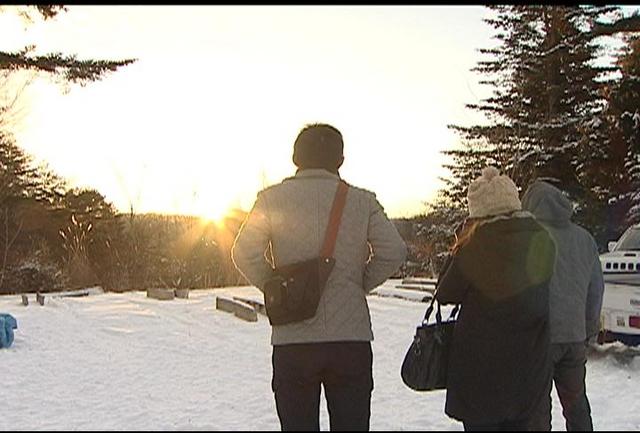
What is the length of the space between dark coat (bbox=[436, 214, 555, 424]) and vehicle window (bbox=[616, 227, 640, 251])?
6.92 meters

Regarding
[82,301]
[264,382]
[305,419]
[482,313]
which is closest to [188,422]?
[264,382]

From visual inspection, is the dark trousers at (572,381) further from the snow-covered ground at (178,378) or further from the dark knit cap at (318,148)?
the dark knit cap at (318,148)

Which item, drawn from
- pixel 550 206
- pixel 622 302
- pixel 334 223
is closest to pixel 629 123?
pixel 622 302

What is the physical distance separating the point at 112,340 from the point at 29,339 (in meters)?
1.17

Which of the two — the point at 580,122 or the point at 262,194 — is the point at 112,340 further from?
the point at 580,122

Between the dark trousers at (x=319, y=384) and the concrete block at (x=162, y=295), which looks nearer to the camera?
the dark trousers at (x=319, y=384)

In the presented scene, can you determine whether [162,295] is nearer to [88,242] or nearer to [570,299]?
[88,242]

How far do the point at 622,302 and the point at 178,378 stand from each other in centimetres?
458

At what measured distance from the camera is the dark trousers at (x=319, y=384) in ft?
9.65

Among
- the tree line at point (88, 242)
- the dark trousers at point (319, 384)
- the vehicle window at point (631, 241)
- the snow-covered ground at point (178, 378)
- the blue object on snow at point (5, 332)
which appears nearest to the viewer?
the dark trousers at point (319, 384)

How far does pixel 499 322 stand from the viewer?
9.84 ft

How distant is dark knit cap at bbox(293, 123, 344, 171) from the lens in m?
3.13

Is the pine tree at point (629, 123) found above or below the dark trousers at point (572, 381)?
above

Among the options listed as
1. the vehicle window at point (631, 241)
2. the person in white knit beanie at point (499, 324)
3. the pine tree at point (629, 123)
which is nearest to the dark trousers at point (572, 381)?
the person in white knit beanie at point (499, 324)
